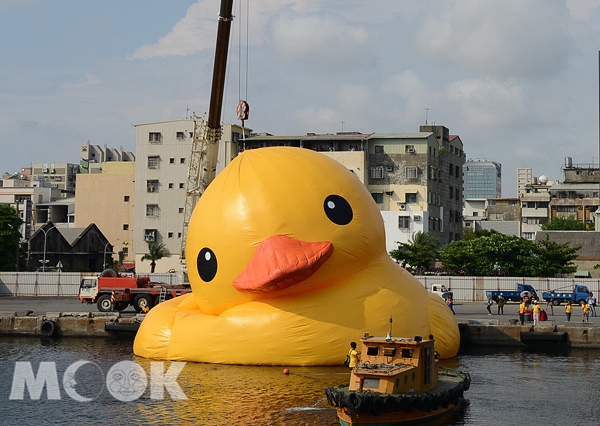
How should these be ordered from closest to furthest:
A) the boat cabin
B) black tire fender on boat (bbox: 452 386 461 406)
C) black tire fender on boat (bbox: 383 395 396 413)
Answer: black tire fender on boat (bbox: 383 395 396 413), the boat cabin, black tire fender on boat (bbox: 452 386 461 406)

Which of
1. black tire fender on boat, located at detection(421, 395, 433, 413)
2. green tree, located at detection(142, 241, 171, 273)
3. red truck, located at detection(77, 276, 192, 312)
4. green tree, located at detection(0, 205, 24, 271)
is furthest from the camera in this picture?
green tree, located at detection(142, 241, 171, 273)

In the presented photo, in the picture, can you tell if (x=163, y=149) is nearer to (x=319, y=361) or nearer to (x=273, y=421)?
(x=319, y=361)

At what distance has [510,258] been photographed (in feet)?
206

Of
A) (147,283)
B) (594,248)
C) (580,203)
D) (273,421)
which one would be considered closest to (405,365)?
(273,421)

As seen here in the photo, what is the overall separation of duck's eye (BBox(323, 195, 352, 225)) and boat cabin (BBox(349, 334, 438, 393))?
6431mm

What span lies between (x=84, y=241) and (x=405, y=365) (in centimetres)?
7308

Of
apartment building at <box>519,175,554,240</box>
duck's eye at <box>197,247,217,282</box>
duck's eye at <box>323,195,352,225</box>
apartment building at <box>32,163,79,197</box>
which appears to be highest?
apartment building at <box>32,163,79,197</box>

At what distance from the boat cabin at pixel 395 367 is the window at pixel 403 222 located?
58.9 meters

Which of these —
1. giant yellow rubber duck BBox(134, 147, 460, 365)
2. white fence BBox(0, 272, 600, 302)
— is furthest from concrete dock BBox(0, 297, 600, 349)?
giant yellow rubber duck BBox(134, 147, 460, 365)

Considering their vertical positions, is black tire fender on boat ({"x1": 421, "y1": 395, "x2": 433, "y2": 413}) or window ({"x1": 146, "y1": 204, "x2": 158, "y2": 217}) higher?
window ({"x1": 146, "y1": 204, "x2": 158, "y2": 217})

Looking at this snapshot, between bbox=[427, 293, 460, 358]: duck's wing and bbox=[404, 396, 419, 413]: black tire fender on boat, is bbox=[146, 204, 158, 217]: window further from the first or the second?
bbox=[404, 396, 419, 413]: black tire fender on boat

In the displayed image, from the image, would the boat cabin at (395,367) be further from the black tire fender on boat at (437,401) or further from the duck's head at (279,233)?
the duck's head at (279,233)

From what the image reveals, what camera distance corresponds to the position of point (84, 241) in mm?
87188

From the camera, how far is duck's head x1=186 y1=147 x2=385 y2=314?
25594 millimetres
